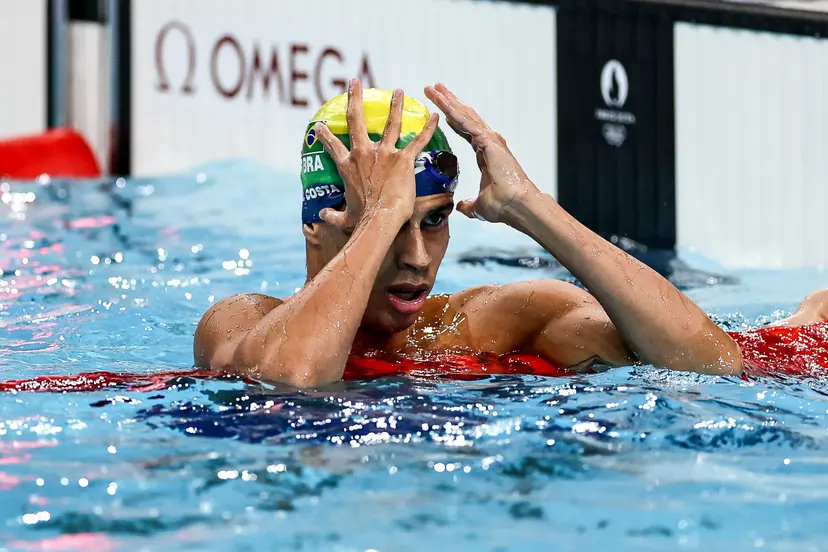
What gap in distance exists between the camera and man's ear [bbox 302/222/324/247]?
2.86m

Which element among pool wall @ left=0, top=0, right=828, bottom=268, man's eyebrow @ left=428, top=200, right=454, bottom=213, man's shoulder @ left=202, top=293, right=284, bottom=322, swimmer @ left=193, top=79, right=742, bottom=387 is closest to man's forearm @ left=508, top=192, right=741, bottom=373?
swimmer @ left=193, top=79, right=742, bottom=387

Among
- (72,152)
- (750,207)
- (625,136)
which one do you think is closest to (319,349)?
(72,152)

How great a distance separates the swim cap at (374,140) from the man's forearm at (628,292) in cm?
21

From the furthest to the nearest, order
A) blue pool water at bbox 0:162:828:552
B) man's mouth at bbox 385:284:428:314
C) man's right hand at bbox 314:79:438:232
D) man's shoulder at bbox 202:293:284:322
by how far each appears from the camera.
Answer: man's shoulder at bbox 202:293:284:322
man's mouth at bbox 385:284:428:314
man's right hand at bbox 314:79:438:232
blue pool water at bbox 0:162:828:552

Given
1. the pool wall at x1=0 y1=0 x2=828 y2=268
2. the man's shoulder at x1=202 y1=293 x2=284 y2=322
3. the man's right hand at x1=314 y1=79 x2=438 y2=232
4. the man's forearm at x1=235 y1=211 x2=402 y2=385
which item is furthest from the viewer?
the pool wall at x1=0 y1=0 x2=828 y2=268

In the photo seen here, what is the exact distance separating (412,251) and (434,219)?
0.13 m

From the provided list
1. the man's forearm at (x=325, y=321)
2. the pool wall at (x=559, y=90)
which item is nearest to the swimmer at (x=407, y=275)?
the man's forearm at (x=325, y=321)

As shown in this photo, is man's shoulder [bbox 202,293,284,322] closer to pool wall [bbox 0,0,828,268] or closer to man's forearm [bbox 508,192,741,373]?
man's forearm [bbox 508,192,741,373]

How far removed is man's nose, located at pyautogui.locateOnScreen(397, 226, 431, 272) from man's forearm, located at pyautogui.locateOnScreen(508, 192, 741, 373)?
0.69 feet

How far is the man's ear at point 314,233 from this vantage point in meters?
2.86

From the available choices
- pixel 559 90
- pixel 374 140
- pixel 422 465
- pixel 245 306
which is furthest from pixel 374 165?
pixel 559 90

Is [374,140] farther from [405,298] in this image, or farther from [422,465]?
[422,465]

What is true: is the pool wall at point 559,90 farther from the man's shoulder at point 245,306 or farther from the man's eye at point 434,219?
the man's eye at point 434,219

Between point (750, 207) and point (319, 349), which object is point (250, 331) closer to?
point (319, 349)
